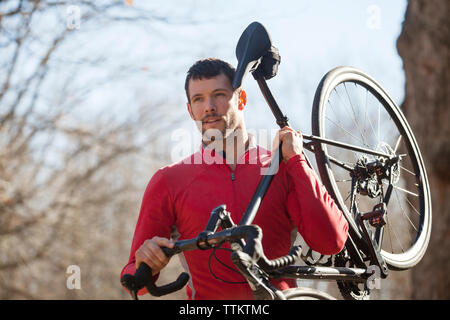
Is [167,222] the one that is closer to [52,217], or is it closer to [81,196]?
[52,217]

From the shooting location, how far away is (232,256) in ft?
5.45

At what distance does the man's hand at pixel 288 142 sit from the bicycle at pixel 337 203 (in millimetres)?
44

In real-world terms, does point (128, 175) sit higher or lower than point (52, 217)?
higher

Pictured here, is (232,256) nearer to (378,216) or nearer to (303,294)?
(303,294)

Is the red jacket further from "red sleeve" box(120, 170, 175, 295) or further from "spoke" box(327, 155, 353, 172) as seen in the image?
"spoke" box(327, 155, 353, 172)

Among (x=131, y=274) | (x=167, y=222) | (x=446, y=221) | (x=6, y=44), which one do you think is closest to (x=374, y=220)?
(x=167, y=222)

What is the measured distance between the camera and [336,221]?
216cm

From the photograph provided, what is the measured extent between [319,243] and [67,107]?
21.0 feet

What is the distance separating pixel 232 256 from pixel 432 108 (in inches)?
156

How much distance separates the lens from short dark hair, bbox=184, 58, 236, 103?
234cm

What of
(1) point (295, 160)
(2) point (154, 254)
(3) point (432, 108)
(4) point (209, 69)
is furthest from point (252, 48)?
(3) point (432, 108)

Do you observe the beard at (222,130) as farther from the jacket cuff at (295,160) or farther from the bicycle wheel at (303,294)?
the bicycle wheel at (303,294)

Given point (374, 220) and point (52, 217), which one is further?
point (52, 217)
